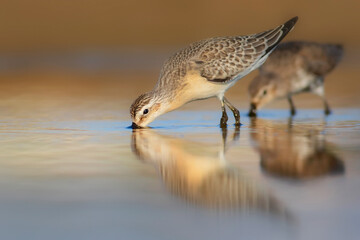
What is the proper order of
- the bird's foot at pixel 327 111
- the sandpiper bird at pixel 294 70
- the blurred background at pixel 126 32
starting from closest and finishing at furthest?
the bird's foot at pixel 327 111 → the sandpiper bird at pixel 294 70 → the blurred background at pixel 126 32

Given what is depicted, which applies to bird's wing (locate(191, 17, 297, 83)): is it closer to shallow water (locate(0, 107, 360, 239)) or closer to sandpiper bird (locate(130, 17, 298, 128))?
sandpiper bird (locate(130, 17, 298, 128))

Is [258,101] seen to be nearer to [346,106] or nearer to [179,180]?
[346,106]

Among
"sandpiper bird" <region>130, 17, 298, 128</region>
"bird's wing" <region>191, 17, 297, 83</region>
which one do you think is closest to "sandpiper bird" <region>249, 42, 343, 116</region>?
"bird's wing" <region>191, 17, 297, 83</region>

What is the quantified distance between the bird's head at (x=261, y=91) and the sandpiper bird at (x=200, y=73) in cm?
120

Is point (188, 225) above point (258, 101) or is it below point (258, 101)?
below

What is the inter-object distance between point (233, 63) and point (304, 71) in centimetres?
299

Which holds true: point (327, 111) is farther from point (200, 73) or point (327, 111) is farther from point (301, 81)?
point (200, 73)

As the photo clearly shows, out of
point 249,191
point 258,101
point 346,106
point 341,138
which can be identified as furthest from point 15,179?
point 346,106

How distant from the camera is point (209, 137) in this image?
846 cm

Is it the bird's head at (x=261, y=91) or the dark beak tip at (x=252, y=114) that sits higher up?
the bird's head at (x=261, y=91)

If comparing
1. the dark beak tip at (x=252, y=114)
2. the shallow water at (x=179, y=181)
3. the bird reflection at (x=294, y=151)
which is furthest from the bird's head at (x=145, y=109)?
the dark beak tip at (x=252, y=114)

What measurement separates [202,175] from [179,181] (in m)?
0.27

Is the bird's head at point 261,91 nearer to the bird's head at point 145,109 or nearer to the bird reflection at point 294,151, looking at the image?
the bird reflection at point 294,151

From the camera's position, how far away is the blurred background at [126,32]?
60.0 feet
